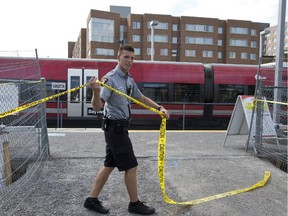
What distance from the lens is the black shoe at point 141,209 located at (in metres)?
4.04

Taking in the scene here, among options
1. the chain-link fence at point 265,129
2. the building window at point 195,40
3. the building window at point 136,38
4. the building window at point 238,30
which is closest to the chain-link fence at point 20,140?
the chain-link fence at point 265,129

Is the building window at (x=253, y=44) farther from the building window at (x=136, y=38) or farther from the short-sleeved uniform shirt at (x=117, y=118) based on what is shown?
the short-sleeved uniform shirt at (x=117, y=118)

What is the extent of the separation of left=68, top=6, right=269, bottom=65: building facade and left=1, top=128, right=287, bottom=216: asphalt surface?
67.7 m

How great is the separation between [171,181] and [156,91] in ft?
36.3

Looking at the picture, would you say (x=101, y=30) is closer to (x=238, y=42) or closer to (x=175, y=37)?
(x=175, y=37)

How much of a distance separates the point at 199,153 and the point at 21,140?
349cm

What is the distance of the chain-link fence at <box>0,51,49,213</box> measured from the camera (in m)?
4.38

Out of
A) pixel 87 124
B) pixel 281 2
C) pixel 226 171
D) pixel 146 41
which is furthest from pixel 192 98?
pixel 146 41

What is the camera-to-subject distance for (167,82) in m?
16.2

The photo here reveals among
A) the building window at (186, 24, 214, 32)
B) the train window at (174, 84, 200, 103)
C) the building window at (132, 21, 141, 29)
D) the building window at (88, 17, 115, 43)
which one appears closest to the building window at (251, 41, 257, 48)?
the building window at (186, 24, 214, 32)

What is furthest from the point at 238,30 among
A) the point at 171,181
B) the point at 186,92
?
the point at 171,181

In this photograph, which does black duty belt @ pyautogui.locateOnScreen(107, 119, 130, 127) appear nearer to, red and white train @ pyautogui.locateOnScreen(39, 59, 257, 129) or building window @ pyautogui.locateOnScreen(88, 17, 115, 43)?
red and white train @ pyautogui.locateOnScreen(39, 59, 257, 129)

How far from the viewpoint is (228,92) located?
55.2 feet

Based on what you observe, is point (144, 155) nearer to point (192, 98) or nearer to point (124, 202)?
point (124, 202)
